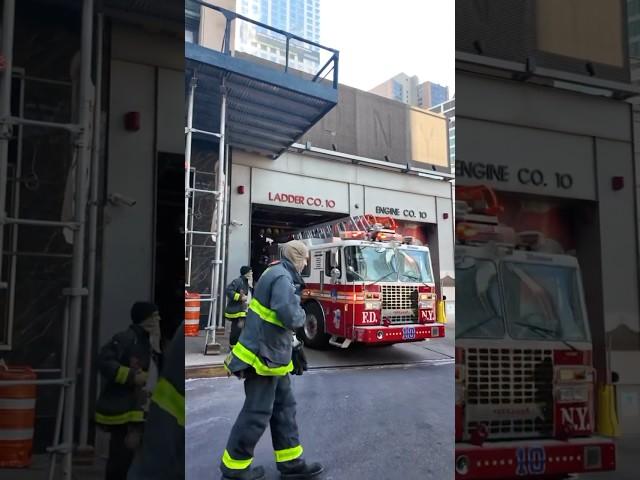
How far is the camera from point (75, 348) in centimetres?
110

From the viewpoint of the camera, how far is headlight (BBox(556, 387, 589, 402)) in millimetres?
1252

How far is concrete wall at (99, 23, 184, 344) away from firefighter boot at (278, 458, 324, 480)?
0.48 metres

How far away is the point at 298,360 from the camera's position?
116 centimetres

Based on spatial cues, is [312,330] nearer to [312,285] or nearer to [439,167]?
[312,285]

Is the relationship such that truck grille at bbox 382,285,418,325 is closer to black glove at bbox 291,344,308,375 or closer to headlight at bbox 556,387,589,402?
black glove at bbox 291,344,308,375

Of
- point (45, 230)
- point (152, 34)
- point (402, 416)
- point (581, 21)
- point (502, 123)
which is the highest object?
point (581, 21)

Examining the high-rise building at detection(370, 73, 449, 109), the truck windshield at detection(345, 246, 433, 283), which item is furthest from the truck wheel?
the high-rise building at detection(370, 73, 449, 109)

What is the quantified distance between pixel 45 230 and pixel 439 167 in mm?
918

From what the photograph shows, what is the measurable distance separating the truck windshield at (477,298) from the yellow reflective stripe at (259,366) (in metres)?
0.41

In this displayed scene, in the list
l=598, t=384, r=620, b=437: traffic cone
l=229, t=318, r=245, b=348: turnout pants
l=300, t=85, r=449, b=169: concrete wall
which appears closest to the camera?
l=229, t=318, r=245, b=348: turnout pants

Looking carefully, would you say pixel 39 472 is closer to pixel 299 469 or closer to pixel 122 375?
pixel 122 375

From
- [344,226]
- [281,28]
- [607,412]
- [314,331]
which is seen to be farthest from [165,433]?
[607,412]

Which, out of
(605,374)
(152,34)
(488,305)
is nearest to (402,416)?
(488,305)

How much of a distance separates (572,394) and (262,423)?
31.3 inches
